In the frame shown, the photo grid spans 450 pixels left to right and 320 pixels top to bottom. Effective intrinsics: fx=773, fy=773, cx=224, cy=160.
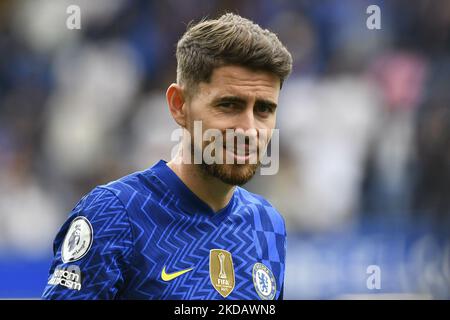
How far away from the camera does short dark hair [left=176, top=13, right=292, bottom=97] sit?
3018mm

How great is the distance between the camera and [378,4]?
7.98m

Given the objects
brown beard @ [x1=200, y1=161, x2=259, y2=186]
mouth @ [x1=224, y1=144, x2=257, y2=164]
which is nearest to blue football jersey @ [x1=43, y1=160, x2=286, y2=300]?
brown beard @ [x1=200, y1=161, x2=259, y2=186]

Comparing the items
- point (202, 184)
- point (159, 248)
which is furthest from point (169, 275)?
point (202, 184)

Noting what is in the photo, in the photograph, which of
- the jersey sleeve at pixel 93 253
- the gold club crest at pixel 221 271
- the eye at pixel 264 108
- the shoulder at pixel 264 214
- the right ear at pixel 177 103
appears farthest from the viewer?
the shoulder at pixel 264 214

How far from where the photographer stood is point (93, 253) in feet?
8.70

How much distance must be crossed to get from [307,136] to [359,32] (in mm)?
1310

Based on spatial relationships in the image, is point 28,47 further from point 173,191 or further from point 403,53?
point 173,191

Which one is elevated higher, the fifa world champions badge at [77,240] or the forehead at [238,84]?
the forehead at [238,84]

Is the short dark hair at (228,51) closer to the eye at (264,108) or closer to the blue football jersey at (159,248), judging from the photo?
the eye at (264,108)

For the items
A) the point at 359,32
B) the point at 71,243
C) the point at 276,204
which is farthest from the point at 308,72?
the point at 71,243

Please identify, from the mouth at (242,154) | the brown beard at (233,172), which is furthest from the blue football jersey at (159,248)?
the mouth at (242,154)

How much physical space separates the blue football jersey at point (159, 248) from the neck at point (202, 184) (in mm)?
32

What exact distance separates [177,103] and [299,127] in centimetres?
453

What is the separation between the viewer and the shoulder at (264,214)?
342 cm
